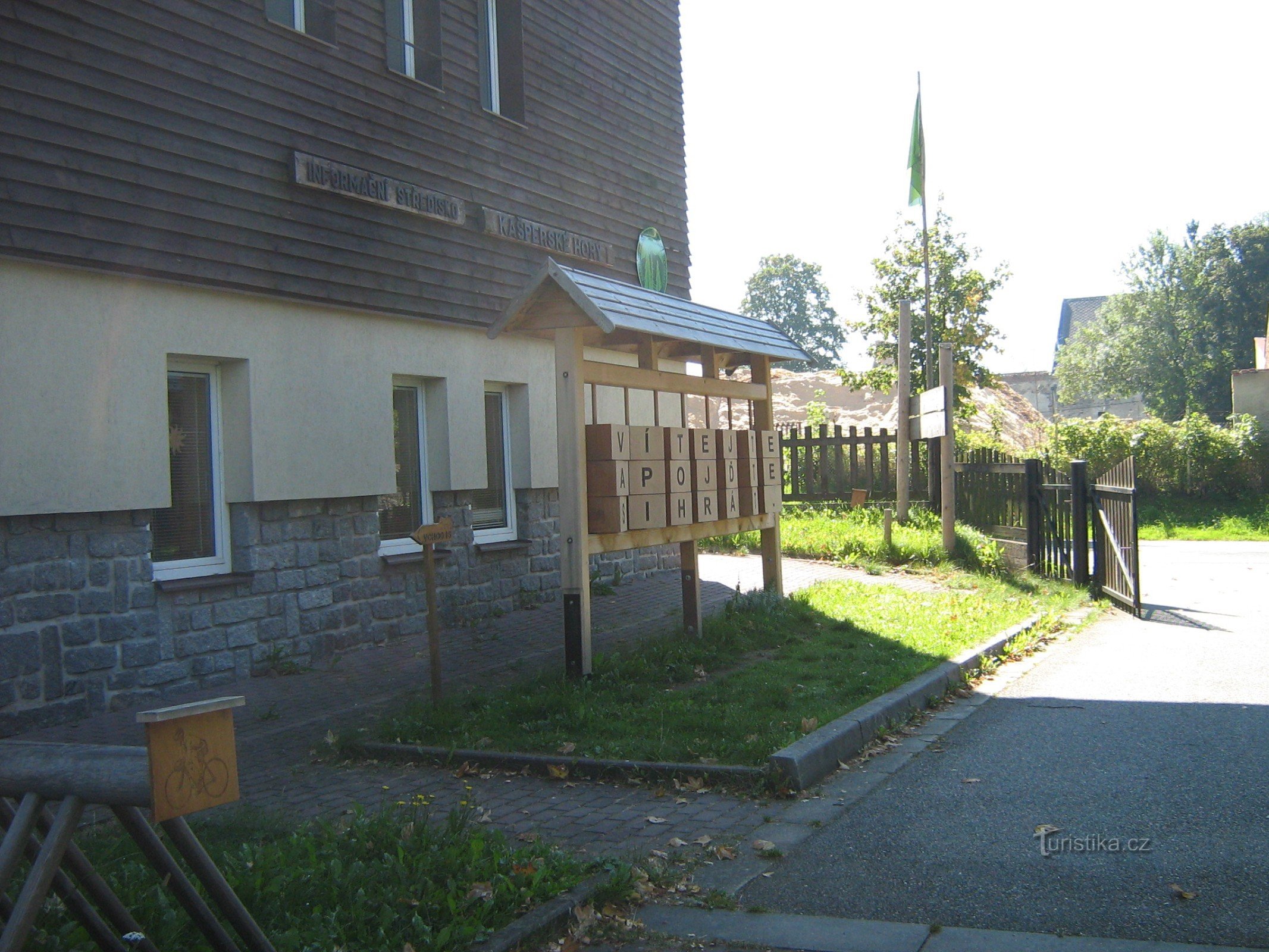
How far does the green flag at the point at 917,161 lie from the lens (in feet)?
56.3

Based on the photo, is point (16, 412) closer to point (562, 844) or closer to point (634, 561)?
point (562, 844)

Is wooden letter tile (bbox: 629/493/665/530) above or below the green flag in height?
below

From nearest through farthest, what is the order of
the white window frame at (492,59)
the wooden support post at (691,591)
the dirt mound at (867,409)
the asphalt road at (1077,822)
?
the asphalt road at (1077,822)
the wooden support post at (691,591)
the white window frame at (492,59)
the dirt mound at (867,409)

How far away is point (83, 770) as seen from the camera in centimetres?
292

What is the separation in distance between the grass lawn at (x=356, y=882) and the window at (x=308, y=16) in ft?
23.4

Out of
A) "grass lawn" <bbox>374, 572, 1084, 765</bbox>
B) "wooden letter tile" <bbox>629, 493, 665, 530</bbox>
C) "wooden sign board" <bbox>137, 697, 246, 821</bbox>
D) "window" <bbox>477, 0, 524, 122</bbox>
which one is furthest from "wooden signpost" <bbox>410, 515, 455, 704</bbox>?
"window" <bbox>477, 0, 524, 122</bbox>

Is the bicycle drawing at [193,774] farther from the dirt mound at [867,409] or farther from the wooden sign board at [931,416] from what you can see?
the dirt mound at [867,409]

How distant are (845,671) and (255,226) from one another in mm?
5673

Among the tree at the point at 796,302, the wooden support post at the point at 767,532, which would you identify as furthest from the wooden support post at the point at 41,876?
the tree at the point at 796,302

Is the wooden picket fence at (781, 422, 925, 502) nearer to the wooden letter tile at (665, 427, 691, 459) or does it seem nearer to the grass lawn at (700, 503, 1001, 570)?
the grass lawn at (700, 503, 1001, 570)

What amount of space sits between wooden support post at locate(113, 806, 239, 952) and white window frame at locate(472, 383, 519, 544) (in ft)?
28.4

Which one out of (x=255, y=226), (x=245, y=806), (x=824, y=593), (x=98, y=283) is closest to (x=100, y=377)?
(x=98, y=283)

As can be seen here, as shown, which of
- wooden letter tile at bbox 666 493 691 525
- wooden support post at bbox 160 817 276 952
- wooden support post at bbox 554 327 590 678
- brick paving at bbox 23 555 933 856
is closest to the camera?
wooden support post at bbox 160 817 276 952

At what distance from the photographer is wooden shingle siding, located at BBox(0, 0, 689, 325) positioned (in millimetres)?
7512
